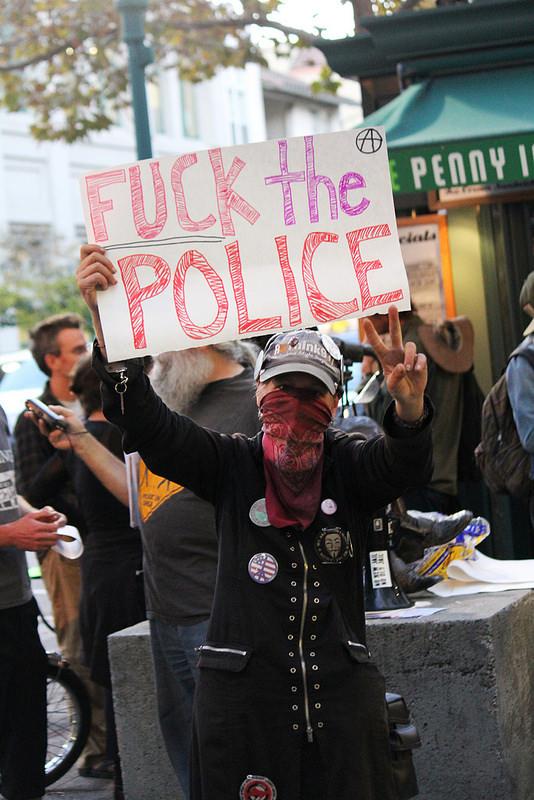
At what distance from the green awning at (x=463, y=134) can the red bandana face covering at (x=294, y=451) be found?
3.85 meters

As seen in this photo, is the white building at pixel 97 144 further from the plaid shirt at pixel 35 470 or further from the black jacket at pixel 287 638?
the black jacket at pixel 287 638

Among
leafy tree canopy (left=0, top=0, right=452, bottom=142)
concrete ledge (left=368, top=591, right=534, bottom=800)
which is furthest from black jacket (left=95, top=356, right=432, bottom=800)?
leafy tree canopy (left=0, top=0, right=452, bottom=142)

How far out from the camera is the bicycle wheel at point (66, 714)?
21.1 ft

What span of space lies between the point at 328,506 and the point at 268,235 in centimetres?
72

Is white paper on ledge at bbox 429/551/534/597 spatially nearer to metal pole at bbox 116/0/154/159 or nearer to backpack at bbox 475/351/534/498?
backpack at bbox 475/351/534/498

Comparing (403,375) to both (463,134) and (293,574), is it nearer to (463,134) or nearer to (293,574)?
(293,574)

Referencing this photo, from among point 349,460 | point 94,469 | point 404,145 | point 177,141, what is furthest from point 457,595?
point 177,141

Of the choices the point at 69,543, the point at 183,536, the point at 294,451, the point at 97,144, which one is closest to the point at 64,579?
the point at 69,543

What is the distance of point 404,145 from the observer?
7.39m

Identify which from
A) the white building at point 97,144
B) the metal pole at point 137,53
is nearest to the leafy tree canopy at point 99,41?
the metal pole at point 137,53

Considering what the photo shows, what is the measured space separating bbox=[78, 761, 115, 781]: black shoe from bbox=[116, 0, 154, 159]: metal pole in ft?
17.4

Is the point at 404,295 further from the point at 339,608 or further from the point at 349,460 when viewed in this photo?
the point at 339,608

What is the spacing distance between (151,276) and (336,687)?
1107mm

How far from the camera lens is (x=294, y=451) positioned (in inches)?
131
